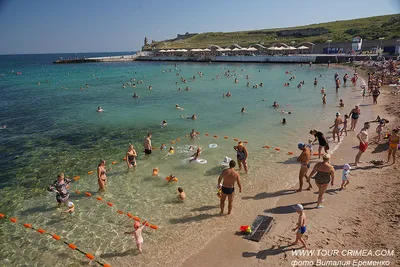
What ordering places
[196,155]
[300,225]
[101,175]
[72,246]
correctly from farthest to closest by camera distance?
[196,155] < [101,175] < [72,246] < [300,225]

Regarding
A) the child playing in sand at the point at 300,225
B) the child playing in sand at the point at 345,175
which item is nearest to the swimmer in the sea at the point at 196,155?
the child playing in sand at the point at 345,175

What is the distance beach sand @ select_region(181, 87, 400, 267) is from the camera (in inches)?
259

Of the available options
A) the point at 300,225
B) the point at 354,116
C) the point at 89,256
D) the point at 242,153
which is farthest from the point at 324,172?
the point at 354,116

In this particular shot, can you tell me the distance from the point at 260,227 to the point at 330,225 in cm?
202

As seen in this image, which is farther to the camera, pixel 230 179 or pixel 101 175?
pixel 101 175

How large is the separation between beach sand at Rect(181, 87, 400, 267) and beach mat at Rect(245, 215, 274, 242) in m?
0.14

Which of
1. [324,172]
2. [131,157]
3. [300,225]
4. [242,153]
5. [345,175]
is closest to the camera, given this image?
[300,225]

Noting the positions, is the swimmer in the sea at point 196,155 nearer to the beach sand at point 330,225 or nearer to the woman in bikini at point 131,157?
the woman in bikini at point 131,157

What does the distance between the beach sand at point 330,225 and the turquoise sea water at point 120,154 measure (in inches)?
61.5

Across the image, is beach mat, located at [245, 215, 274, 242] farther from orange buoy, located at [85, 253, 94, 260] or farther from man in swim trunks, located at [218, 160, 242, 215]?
orange buoy, located at [85, 253, 94, 260]

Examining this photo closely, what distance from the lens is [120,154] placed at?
14453 mm

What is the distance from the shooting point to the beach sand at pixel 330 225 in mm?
6586

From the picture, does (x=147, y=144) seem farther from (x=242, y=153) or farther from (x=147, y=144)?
(x=242, y=153)

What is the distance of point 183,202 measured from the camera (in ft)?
31.2
